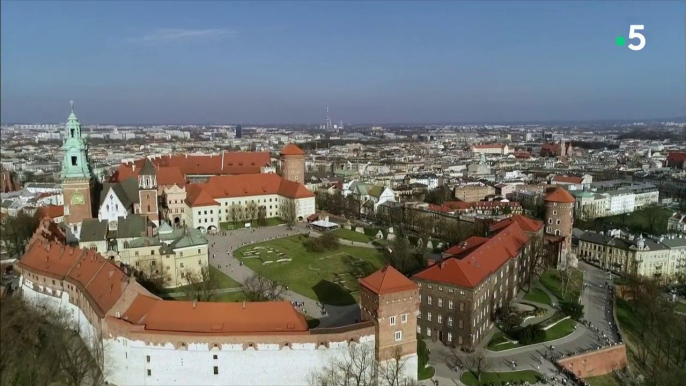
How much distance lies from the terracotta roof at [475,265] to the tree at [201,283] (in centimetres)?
1406

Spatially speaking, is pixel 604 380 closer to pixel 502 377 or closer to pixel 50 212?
pixel 502 377

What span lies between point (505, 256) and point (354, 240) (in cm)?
1922

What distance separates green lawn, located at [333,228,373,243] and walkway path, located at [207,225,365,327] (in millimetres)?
2692

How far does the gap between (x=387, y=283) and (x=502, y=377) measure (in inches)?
339

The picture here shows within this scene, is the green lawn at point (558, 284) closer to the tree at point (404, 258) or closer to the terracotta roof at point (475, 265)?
the terracotta roof at point (475, 265)

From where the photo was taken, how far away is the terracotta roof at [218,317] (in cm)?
2584

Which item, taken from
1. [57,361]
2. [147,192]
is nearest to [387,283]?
[57,361]

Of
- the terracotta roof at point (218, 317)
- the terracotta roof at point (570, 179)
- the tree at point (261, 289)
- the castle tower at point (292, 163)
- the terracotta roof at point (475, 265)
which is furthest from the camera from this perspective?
the terracotta roof at point (570, 179)

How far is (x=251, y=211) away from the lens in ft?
214

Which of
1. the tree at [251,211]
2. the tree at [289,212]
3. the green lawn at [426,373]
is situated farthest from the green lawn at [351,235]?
the green lawn at [426,373]

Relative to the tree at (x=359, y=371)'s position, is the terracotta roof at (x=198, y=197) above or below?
above

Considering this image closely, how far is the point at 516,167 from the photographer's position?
141875 mm

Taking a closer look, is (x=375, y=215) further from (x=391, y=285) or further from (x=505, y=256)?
(x=391, y=285)

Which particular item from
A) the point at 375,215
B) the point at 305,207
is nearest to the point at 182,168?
the point at 305,207
